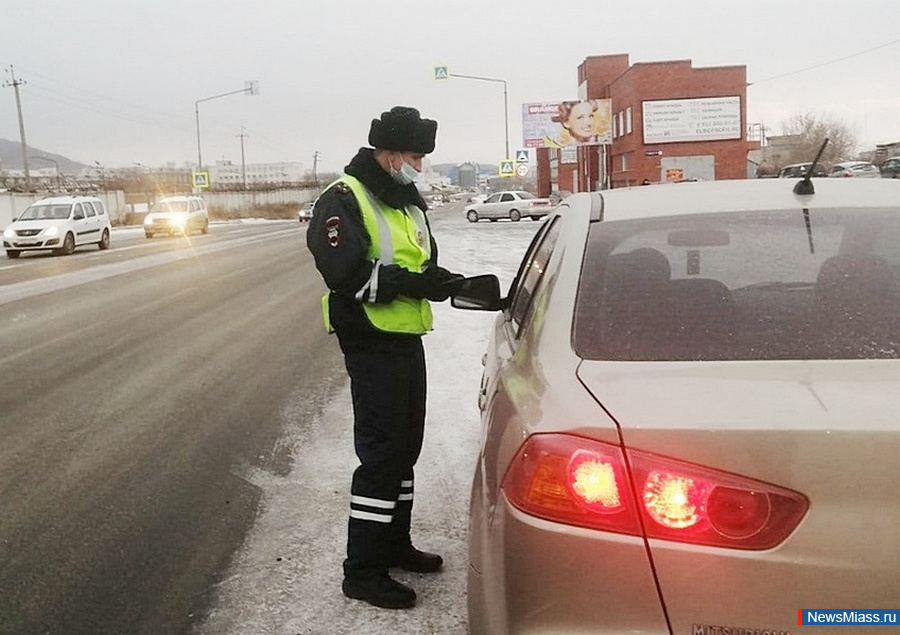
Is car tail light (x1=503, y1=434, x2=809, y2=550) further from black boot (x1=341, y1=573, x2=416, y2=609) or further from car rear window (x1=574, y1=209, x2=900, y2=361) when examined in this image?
black boot (x1=341, y1=573, x2=416, y2=609)

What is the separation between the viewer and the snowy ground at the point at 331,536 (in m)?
3.31

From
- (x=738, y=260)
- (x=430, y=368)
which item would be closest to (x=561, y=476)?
(x=738, y=260)

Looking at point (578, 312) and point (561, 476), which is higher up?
point (578, 312)

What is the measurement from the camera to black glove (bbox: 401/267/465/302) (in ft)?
10.8

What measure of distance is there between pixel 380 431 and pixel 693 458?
1.91 meters

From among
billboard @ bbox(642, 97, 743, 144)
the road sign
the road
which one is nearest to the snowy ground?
the road

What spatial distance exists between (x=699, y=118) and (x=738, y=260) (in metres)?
48.8

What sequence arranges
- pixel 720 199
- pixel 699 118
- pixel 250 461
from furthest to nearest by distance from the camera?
1. pixel 699 118
2. pixel 250 461
3. pixel 720 199

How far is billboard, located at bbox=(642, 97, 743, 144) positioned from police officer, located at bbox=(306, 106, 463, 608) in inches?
1878

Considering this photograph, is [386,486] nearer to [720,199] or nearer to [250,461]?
[720,199]

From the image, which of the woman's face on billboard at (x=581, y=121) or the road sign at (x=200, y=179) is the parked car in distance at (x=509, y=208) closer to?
the woman's face on billboard at (x=581, y=121)

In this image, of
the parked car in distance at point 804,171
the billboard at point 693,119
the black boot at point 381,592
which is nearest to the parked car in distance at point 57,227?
the parked car in distance at point 804,171

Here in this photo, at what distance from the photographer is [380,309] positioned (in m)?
3.36

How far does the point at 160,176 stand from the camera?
2918 inches
